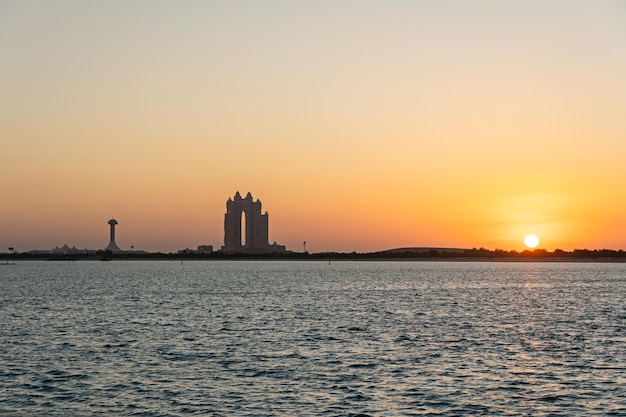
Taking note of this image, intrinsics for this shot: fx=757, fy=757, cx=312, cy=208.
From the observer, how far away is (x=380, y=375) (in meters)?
48.5

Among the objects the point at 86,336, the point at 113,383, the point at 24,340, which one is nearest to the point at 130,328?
the point at 86,336

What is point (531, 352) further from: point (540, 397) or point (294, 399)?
point (294, 399)

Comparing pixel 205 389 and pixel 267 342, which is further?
pixel 267 342

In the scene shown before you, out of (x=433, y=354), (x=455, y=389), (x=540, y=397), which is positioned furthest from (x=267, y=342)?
(x=540, y=397)

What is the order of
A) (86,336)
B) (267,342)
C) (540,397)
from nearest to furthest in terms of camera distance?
(540,397) → (267,342) → (86,336)

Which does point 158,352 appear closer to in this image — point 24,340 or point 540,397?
point 24,340

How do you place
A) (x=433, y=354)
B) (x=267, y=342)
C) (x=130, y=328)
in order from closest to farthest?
(x=433, y=354) < (x=267, y=342) < (x=130, y=328)

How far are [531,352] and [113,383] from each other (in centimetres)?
3258

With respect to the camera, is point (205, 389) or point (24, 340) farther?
point (24, 340)

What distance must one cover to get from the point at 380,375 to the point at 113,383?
16.6 m

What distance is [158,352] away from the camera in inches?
2319

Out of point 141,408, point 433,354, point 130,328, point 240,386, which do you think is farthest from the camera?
point 130,328

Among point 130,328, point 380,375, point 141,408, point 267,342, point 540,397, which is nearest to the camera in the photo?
point 141,408

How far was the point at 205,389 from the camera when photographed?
145 ft
